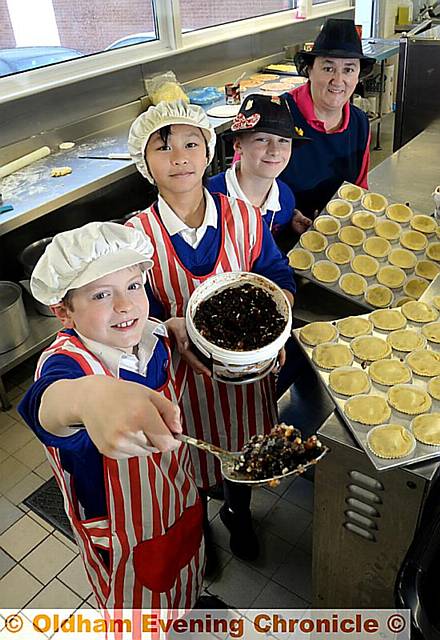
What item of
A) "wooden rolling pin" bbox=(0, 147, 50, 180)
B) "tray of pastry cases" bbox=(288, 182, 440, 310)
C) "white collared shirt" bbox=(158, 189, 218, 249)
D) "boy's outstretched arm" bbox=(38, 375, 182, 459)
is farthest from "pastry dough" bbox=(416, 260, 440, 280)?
"wooden rolling pin" bbox=(0, 147, 50, 180)

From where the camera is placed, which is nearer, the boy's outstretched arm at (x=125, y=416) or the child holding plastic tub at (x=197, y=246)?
the boy's outstretched arm at (x=125, y=416)

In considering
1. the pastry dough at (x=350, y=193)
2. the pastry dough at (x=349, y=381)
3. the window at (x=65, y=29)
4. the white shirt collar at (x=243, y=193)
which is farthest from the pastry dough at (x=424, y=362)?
the window at (x=65, y=29)

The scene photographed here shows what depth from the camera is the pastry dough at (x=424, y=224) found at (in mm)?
1768

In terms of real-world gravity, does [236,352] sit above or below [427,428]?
above

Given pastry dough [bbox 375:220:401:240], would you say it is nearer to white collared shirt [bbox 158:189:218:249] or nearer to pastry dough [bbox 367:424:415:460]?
white collared shirt [bbox 158:189:218:249]

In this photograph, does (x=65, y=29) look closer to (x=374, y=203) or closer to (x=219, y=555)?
(x=374, y=203)

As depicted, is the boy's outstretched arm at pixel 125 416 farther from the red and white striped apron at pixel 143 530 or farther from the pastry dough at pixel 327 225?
the pastry dough at pixel 327 225

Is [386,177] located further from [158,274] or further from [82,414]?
[82,414]

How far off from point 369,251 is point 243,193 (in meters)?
0.44

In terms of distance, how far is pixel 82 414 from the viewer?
807 mm

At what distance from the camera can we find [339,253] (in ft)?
5.58

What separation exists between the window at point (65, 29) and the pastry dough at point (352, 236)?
6.90 feet

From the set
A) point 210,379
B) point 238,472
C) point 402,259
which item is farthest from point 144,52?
point 238,472

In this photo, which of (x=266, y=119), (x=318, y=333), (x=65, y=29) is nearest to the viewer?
(x=318, y=333)
